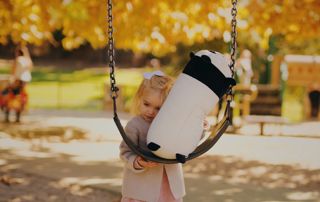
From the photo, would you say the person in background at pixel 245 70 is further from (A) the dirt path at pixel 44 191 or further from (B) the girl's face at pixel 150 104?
(B) the girl's face at pixel 150 104

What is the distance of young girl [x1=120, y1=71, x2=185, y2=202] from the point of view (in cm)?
333

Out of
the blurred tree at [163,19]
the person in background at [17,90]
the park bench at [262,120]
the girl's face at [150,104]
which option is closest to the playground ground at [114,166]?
the park bench at [262,120]

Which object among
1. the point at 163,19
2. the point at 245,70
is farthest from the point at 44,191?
the point at 245,70

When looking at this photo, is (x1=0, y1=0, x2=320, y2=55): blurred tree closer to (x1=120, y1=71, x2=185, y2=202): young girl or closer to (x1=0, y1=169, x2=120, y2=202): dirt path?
(x1=0, y1=169, x2=120, y2=202): dirt path

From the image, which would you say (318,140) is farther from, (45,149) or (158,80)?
(158,80)

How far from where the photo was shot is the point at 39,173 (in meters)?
6.82

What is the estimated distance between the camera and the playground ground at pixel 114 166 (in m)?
6.02

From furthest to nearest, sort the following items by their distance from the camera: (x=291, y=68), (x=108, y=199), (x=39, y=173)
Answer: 1. (x=291, y=68)
2. (x=39, y=173)
3. (x=108, y=199)

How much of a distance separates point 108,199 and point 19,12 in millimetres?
4202

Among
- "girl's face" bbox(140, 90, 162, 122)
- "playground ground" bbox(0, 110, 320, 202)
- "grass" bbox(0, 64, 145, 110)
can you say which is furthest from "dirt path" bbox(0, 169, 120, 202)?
"grass" bbox(0, 64, 145, 110)

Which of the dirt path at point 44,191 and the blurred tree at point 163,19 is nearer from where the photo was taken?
the dirt path at point 44,191

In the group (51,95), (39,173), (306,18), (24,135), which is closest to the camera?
(39,173)

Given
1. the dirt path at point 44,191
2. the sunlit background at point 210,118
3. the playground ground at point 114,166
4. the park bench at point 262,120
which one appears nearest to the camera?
the dirt path at point 44,191

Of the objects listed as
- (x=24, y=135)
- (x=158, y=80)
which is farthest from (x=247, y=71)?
(x=158, y=80)
